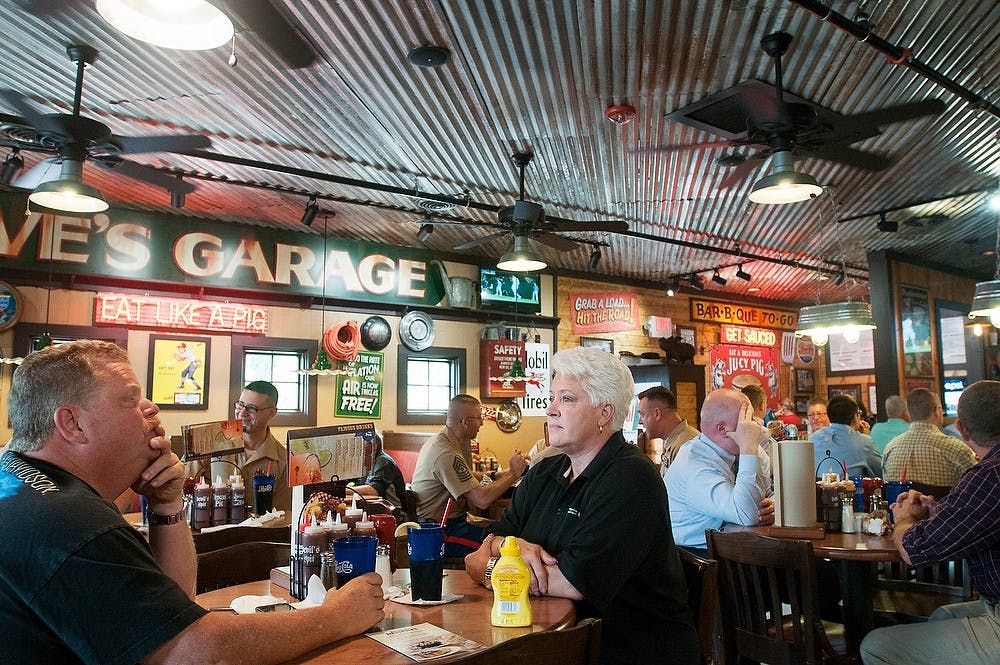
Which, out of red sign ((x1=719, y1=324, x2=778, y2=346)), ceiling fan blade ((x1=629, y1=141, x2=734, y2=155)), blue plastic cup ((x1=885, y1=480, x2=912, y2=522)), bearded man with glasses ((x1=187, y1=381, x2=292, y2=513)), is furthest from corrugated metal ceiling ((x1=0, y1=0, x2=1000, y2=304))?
red sign ((x1=719, y1=324, x2=778, y2=346))

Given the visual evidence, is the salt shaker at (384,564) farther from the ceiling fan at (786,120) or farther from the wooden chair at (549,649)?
the ceiling fan at (786,120)

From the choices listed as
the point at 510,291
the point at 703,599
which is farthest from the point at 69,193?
the point at 510,291

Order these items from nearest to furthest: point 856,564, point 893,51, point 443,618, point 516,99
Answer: point 443,618
point 856,564
point 893,51
point 516,99

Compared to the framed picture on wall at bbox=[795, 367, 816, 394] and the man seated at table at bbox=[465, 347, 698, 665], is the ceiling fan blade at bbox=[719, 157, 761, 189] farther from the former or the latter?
the framed picture on wall at bbox=[795, 367, 816, 394]

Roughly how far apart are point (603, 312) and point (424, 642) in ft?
31.4

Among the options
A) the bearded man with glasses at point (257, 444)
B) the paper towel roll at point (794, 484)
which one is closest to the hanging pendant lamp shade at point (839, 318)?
the paper towel roll at point (794, 484)

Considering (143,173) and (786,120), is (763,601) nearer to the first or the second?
(786,120)

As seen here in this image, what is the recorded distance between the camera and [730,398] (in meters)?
4.31

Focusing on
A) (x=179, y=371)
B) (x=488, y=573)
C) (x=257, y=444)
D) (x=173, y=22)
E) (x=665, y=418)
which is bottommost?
(x=488, y=573)

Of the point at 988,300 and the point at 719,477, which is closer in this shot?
the point at 719,477

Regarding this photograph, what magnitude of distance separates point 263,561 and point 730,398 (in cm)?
270

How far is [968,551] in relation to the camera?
2.99 metres

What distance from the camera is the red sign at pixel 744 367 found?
1265 cm

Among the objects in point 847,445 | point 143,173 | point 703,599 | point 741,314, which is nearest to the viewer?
point 703,599
